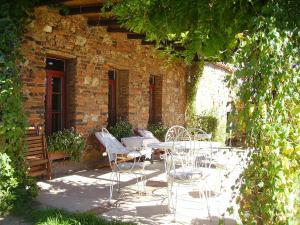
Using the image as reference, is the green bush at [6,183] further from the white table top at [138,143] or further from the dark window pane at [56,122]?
the white table top at [138,143]

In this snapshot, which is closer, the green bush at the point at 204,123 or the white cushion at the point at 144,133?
the white cushion at the point at 144,133

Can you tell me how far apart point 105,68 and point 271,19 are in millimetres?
5641

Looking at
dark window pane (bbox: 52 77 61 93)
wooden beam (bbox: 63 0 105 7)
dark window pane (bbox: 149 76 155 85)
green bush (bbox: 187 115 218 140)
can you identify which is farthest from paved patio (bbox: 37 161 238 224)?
green bush (bbox: 187 115 218 140)

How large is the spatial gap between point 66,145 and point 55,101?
0.96 metres

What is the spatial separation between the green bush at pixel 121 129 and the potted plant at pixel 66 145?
1.11 metres

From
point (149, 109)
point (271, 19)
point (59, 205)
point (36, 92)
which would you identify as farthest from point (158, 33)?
point (149, 109)

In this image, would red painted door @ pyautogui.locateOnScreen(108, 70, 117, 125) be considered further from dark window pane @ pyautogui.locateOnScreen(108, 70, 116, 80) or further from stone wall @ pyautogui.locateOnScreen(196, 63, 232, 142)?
stone wall @ pyautogui.locateOnScreen(196, 63, 232, 142)

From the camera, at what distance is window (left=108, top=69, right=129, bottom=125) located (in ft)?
27.2

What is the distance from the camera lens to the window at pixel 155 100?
9.97 m

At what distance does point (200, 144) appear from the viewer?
16.9 feet

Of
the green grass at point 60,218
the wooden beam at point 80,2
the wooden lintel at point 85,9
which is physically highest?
the wooden beam at point 80,2

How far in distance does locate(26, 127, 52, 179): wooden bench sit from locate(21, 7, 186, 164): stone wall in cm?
21

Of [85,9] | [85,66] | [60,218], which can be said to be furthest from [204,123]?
[60,218]

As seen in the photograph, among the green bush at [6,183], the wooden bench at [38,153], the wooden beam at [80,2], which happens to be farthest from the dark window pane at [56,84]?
the green bush at [6,183]
